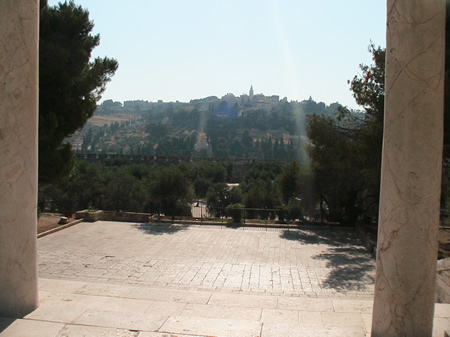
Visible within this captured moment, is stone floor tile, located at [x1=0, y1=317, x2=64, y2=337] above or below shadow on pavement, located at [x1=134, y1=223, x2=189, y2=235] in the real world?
above

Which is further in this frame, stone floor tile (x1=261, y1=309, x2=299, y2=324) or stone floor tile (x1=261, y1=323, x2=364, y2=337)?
stone floor tile (x1=261, y1=309, x2=299, y2=324)

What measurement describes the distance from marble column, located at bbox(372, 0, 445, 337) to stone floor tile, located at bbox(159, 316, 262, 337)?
3.73ft

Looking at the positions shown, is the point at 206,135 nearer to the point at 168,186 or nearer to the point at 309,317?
the point at 168,186

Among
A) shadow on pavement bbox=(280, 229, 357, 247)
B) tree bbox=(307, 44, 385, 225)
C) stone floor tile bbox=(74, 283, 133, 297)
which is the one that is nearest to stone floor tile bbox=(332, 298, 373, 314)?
stone floor tile bbox=(74, 283, 133, 297)

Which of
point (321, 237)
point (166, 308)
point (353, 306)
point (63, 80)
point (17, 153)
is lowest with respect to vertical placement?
point (321, 237)

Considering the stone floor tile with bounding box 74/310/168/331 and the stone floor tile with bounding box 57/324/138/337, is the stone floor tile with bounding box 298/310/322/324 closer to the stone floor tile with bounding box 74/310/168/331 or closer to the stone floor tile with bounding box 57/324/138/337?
the stone floor tile with bounding box 74/310/168/331

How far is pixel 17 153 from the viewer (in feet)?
12.0

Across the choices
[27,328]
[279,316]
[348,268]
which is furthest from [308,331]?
[348,268]

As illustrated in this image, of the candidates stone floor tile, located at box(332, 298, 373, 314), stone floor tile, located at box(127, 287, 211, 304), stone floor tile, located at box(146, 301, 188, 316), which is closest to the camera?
stone floor tile, located at box(146, 301, 188, 316)

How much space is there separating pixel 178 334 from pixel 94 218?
11.3m

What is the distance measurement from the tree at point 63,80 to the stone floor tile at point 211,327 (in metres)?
8.09

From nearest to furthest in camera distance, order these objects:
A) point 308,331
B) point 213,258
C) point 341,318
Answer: point 308,331 < point 341,318 < point 213,258

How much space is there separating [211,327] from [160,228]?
9730 mm

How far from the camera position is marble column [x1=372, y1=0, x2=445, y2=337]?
3.06 metres
